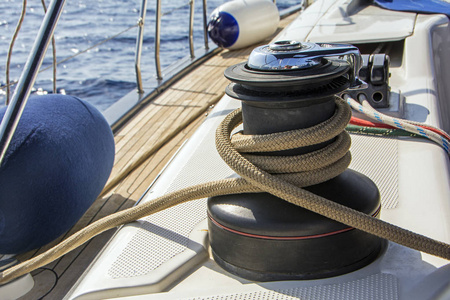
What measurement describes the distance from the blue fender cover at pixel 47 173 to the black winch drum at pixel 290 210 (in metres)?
0.82

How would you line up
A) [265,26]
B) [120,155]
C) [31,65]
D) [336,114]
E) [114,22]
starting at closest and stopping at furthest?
[336,114]
[31,65]
[120,155]
[265,26]
[114,22]

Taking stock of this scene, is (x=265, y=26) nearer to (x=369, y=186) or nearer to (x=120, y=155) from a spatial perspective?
(x=120, y=155)

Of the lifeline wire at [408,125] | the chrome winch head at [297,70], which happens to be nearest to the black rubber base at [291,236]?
the chrome winch head at [297,70]

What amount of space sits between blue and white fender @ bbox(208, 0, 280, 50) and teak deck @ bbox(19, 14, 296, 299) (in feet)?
1.44

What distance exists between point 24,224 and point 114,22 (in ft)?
38.4

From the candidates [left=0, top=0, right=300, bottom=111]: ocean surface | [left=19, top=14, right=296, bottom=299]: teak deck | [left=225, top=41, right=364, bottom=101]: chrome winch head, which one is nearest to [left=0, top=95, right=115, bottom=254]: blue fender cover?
[left=19, top=14, right=296, bottom=299]: teak deck

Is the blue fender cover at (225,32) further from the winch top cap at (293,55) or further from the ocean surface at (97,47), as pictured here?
the winch top cap at (293,55)

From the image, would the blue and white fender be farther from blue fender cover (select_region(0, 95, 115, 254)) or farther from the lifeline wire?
the lifeline wire

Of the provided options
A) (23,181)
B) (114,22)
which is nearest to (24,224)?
(23,181)

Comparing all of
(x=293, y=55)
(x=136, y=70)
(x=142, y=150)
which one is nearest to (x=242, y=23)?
(x=136, y=70)

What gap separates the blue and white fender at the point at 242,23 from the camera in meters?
4.89

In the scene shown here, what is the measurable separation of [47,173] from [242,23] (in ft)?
11.6

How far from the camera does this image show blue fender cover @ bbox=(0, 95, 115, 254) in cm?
167

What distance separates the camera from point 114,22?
1282 cm
